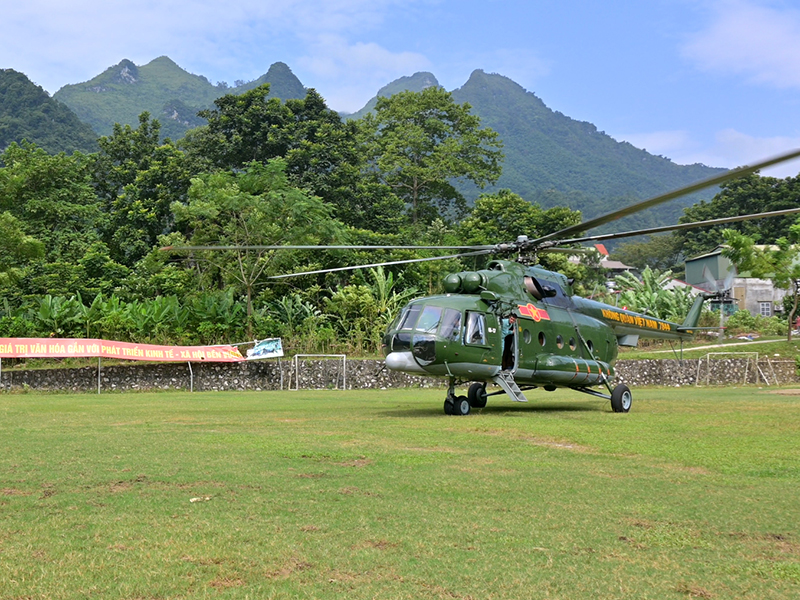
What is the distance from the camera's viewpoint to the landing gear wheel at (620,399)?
1753 centimetres

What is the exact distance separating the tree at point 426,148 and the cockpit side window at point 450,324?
44.0 metres

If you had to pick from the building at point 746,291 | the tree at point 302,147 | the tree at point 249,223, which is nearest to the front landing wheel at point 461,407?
the tree at point 249,223

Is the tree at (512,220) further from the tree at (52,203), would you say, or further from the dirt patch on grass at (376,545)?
the dirt patch on grass at (376,545)

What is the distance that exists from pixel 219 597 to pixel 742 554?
3.40 m

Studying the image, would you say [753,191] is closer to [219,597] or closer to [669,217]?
[219,597]

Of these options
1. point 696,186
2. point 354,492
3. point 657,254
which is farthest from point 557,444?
point 657,254

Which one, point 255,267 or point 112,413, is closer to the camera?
point 112,413

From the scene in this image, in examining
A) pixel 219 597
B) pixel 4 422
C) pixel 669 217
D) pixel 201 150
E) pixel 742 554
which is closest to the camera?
pixel 219 597

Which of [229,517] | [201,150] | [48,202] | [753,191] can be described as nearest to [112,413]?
[229,517]

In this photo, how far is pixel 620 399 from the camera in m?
17.5

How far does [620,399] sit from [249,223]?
63.3ft

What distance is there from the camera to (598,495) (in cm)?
723

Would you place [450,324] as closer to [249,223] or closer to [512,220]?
[249,223]

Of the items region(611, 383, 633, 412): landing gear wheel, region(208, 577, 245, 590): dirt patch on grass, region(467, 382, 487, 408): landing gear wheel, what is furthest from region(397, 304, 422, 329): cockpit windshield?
region(208, 577, 245, 590): dirt patch on grass
